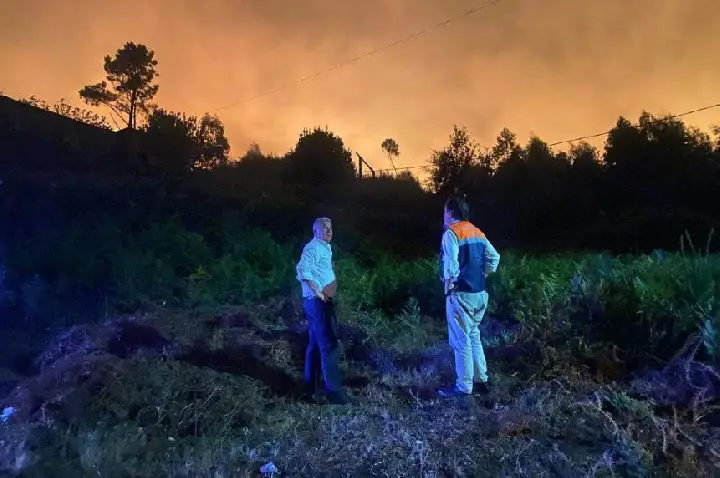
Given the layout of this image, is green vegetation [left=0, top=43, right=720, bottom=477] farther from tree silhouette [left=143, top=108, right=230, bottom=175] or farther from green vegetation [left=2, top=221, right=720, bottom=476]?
tree silhouette [left=143, top=108, right=230, bottom=175]

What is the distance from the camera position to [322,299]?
230 inches

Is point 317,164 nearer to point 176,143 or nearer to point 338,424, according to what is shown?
point 176,143

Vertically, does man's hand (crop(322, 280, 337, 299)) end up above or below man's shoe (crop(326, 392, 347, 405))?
above

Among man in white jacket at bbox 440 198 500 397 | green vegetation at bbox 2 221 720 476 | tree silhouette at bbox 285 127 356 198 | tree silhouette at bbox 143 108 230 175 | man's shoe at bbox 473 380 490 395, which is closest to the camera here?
green vegetation at bbox 2 221 720 476

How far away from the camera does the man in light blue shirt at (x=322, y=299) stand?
5820 millimetres

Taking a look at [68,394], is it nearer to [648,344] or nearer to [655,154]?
[648,344]

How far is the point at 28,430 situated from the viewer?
4730 millimetres

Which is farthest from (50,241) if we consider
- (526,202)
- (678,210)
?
(678,210)

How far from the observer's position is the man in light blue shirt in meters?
5.82

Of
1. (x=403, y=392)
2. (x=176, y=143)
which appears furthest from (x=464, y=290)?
(x=176, y=143)

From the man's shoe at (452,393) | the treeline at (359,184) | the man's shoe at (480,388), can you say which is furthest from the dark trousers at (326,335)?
the treeline at (359,184)

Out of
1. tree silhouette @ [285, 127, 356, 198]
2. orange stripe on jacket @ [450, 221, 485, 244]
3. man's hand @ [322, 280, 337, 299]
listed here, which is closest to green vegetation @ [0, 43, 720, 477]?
man's hand @ [322, 280, 337, 299]

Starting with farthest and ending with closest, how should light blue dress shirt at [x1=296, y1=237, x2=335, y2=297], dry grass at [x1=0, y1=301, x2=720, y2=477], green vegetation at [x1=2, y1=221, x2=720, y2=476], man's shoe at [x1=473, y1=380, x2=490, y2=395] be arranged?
man's shoe at [x1=473, y1=380, x2=490, y2=395] < light blue dress shirt at [x1=296, y1=237, x2=335, y2=297] < green vegetation at [x1=2, y1=221, x2=720, y2=476] < dry grass at [x1=0, y1=301, x2=720, y2=477]

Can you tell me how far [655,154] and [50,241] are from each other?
1120 inches
